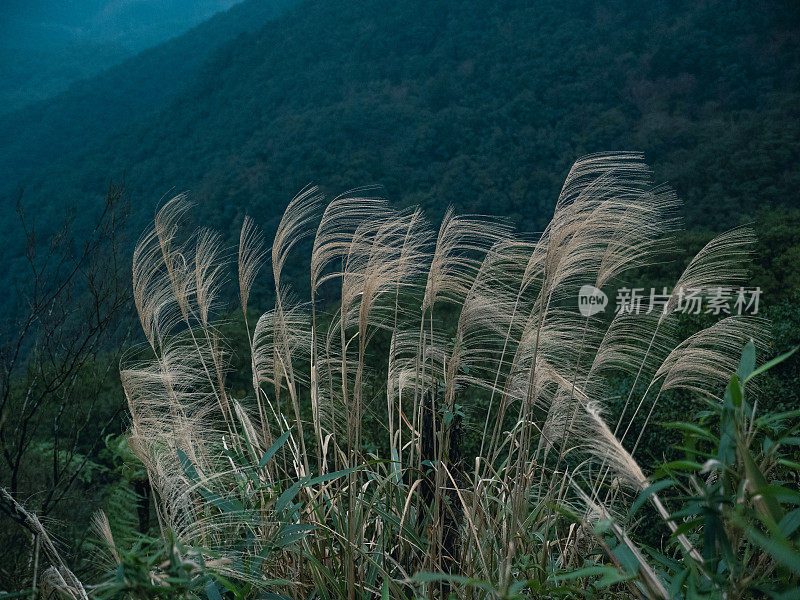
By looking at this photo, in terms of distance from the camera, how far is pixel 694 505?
3.48ft

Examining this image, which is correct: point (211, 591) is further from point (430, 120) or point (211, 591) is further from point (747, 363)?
point (430, 120)

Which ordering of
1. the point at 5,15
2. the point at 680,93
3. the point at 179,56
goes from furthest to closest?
the point at 5,15, the point at 179,56, the point at 680,93

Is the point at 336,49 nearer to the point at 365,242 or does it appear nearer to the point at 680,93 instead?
the point at 680,93

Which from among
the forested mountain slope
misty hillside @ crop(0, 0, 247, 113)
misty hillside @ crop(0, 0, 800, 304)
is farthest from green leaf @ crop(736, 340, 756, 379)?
misty hillside @ crop(0, 0, 247, 113)

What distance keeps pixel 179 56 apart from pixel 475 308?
35268 millimetres

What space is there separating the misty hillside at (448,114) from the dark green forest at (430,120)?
0.07 m

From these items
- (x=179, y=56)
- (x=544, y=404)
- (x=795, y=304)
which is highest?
(x=179, y=56)

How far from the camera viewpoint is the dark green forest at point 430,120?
13938 millimetres

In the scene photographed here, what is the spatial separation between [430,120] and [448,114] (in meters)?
0.68

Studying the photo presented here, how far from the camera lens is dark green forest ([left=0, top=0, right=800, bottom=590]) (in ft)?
45.7

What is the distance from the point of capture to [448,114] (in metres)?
20.2

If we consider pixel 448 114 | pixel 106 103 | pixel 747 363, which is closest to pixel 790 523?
pixel 747 363

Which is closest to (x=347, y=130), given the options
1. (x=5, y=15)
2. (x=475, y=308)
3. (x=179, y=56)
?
(x=179, y=56)

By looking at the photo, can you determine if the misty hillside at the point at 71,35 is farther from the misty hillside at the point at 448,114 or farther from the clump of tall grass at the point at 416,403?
the clump of tall grass at the point at 416,403
